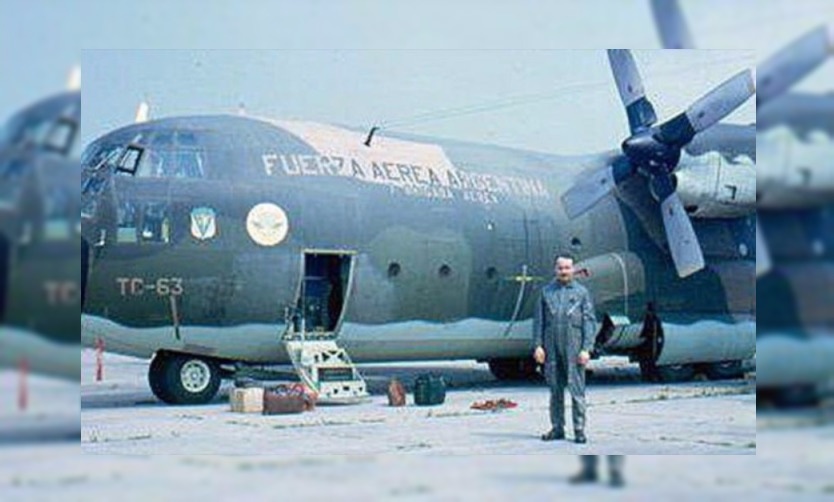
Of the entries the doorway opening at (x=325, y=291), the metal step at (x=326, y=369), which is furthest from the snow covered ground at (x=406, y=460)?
the doorway opening at (x=325, y=291)

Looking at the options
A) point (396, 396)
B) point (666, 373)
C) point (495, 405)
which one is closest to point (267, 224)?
point (396, 396)

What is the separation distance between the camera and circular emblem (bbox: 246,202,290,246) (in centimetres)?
954

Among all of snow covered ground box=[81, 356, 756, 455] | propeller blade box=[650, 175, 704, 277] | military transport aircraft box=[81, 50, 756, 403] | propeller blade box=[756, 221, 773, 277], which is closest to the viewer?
propeller blade box=[756, 221, 773, 277]

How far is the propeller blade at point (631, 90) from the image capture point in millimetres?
5128

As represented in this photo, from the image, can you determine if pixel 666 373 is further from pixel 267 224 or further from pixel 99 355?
pixel 99 355

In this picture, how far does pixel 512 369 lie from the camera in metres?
11.6

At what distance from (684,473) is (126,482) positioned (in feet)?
7.07

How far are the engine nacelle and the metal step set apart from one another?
3506 millimetres

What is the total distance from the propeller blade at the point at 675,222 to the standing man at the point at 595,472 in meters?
6.51

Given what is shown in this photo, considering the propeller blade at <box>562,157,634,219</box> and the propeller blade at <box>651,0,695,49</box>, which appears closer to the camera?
the propeller blade at <box>651,0,695,49</box>

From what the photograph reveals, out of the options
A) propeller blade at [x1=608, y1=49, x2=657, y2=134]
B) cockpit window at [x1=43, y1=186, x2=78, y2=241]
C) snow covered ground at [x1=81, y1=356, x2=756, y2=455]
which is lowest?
snow covered ground at [x1=81, y1=356, x2=756, y2=455]

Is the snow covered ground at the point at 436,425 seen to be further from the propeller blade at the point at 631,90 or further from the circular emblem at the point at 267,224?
the propeller blade at the point at 631,90

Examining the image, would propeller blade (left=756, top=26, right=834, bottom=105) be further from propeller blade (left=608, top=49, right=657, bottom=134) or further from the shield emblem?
the shield emblem

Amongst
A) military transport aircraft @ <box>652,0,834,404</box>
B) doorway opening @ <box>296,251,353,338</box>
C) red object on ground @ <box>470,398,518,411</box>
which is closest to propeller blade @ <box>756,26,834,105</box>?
military transport aircraft @ <box>652,0,834,404</box>
